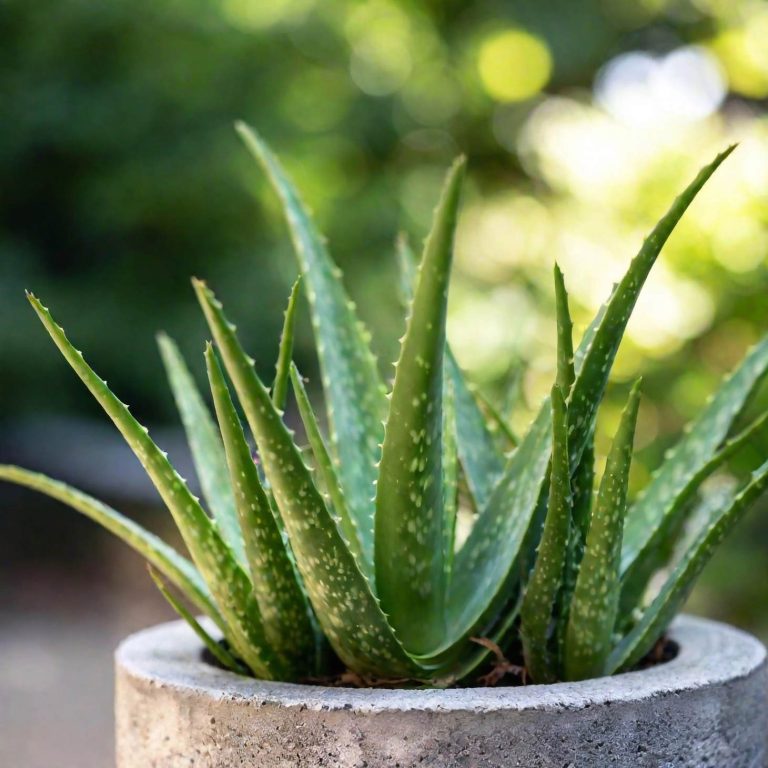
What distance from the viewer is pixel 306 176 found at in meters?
4.63

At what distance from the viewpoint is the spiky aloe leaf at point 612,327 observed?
0.68 metres

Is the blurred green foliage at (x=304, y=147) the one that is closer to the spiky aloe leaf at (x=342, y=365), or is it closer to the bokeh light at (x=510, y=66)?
the bokeh light at (x=510, y=66)

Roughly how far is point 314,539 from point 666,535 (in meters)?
0.39

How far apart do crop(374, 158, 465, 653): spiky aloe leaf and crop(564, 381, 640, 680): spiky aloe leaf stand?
0.11m

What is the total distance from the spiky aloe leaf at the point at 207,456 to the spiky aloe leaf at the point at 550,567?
0.31m

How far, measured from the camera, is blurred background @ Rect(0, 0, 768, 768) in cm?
336

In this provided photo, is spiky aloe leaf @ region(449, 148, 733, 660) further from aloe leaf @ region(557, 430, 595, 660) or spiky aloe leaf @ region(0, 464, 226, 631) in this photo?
spiky aloe leaf @ region(0, 464, 226, 631)

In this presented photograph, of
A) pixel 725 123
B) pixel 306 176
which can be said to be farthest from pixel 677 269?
pixel 306 176

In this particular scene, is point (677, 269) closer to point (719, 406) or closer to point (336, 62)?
point (719, 406)

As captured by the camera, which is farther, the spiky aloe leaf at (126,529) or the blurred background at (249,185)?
the blurred background at (249,185)

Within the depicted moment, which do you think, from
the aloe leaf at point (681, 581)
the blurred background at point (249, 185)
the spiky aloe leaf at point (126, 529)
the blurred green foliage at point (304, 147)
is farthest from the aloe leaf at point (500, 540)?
the blurred green foliage at point (304, 147)

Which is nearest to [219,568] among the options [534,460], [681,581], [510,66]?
[534,460]

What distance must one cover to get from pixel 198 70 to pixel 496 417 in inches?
153

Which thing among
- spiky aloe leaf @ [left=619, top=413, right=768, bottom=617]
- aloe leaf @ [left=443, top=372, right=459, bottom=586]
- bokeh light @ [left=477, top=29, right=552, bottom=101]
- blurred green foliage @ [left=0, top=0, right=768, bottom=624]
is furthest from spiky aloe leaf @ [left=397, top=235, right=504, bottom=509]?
bokeh light @ [left=477, top=29, right=552, bottom=101]
